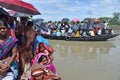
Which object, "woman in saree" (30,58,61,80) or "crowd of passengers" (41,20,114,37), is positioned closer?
"woman in saree" (30,58,61,80)

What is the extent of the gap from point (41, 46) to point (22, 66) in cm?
56

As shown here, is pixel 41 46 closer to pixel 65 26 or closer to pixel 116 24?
pixel 65 26

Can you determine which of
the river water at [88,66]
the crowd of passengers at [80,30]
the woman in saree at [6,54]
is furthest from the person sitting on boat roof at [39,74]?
the crowd of passengers at [80,30]

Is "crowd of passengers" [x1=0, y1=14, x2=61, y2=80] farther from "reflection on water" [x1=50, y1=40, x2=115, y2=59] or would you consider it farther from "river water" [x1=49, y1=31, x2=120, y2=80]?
"reflection on water" [x1=50, y1=40, x2=115, y2=59]

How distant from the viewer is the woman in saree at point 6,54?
3625 mm

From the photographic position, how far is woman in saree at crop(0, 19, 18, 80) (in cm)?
362

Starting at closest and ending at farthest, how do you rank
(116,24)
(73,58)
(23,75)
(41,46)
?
(23,75), (41,46), (73,58), (116,24)

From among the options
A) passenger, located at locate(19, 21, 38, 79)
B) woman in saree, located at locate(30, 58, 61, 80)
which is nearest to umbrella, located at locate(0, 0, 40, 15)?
passenger, located at locate(19, 21, 38, 79)

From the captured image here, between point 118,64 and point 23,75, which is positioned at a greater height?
point 23,75

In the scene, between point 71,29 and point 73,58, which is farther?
point 71,29

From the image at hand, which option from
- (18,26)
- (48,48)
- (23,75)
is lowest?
(23,75)

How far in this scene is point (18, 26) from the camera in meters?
4.80

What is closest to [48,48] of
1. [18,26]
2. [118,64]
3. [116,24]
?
[18,26]

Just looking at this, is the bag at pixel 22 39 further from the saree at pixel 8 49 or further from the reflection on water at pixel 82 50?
the reflection on water at pixel 82 50
